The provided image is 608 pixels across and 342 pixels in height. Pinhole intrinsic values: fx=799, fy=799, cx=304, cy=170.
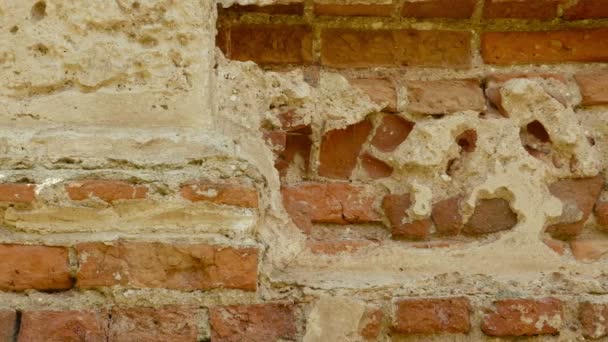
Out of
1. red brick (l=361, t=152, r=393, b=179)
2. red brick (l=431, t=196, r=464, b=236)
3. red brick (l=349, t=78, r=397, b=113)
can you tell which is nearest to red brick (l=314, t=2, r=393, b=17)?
red brick (l=349, t=78, r=397, b=113)

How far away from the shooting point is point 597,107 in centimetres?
155

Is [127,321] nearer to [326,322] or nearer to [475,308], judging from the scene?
[326,322]

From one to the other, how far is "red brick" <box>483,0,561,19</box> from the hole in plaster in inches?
31.4

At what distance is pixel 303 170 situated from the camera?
4.97ft

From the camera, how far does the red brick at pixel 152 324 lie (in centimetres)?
130

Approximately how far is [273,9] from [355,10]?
0.15 meters

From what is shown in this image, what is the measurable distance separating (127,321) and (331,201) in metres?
0.43

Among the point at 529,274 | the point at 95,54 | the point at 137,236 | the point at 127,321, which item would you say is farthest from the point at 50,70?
the point at 529,274

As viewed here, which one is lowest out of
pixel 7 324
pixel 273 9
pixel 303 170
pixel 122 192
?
pixel 7 324

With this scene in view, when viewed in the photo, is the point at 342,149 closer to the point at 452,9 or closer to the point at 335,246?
the point at 335,246

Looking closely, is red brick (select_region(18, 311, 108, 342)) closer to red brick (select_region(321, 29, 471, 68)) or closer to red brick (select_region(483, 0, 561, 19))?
red brick (select_region(321, 29, 471, 68))

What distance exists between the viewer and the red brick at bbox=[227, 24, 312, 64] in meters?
1.51

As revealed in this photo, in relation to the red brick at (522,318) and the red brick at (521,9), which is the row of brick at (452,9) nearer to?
the red brick at (521,9)

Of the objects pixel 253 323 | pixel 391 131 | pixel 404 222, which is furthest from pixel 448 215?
pixel 253 323
